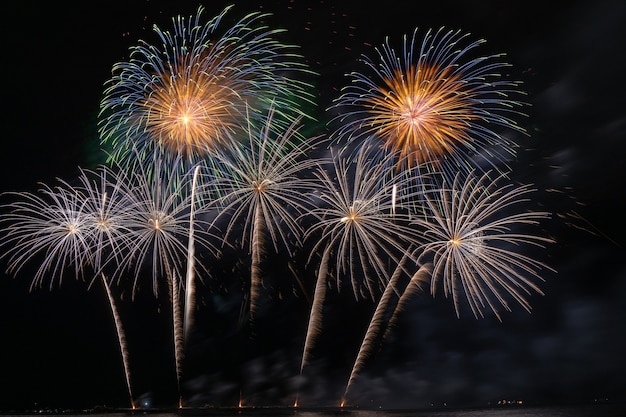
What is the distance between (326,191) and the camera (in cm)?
2536

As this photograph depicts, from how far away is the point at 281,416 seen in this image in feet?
254

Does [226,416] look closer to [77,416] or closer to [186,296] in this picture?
[77,416]

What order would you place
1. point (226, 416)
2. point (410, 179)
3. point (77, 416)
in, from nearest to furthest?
point (410, 179) → point (77, 416) → point (226, 416)

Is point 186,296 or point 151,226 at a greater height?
point 151,226

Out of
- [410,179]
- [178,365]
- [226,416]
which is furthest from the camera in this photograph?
[226,416]

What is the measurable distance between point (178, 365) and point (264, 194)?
12.2 m

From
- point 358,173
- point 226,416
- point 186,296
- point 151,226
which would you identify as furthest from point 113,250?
point 226,416

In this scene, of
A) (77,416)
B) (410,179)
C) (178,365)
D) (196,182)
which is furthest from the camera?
(77,416)

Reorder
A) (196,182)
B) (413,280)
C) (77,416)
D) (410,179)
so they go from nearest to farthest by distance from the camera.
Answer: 1. (410,179)
2. (196,182)
3. (413,280)
4. (77,416)

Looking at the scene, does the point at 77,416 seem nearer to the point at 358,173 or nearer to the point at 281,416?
the point at 281,416

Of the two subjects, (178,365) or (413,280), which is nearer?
(413,280)

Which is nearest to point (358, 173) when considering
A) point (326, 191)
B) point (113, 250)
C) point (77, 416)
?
point (326, 191)

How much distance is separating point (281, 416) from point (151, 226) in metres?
58.3

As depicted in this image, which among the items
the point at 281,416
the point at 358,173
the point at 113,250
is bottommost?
the point at 281,416
